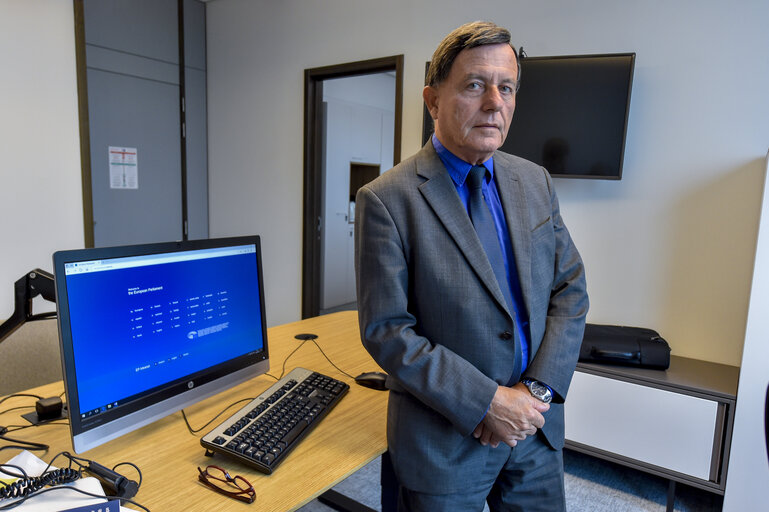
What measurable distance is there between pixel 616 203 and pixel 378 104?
3.79m

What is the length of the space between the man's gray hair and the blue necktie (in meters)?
0.24

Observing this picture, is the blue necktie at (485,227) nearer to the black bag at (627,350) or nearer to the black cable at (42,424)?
the black cable at (42,424)

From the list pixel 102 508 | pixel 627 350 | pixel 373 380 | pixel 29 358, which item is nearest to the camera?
pixel 102 508

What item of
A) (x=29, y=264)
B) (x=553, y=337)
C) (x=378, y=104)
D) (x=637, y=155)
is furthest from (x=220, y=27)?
(x=553, y=337)

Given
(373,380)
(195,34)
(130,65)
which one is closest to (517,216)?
(373,380)

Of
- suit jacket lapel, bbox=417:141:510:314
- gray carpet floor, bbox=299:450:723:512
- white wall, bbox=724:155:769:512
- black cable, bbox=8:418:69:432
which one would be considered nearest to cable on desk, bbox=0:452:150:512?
black cable, bbox=8:418:69:432

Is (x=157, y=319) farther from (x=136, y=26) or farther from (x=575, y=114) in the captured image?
(x=136, y=26)

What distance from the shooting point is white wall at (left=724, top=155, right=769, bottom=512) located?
200 centimetres

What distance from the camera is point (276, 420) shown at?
1.20 m

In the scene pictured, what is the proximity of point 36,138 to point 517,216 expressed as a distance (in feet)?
11.8

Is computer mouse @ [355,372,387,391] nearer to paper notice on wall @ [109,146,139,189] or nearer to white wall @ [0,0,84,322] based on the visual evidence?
white wall @ [0,0,84,322]

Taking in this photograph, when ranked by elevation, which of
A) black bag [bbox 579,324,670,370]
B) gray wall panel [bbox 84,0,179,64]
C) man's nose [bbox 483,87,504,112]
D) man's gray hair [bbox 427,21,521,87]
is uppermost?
gray wall panel [bbox 84,0,179,64]

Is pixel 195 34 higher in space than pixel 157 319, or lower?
higher

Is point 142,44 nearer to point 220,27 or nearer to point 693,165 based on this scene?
point 220,27
